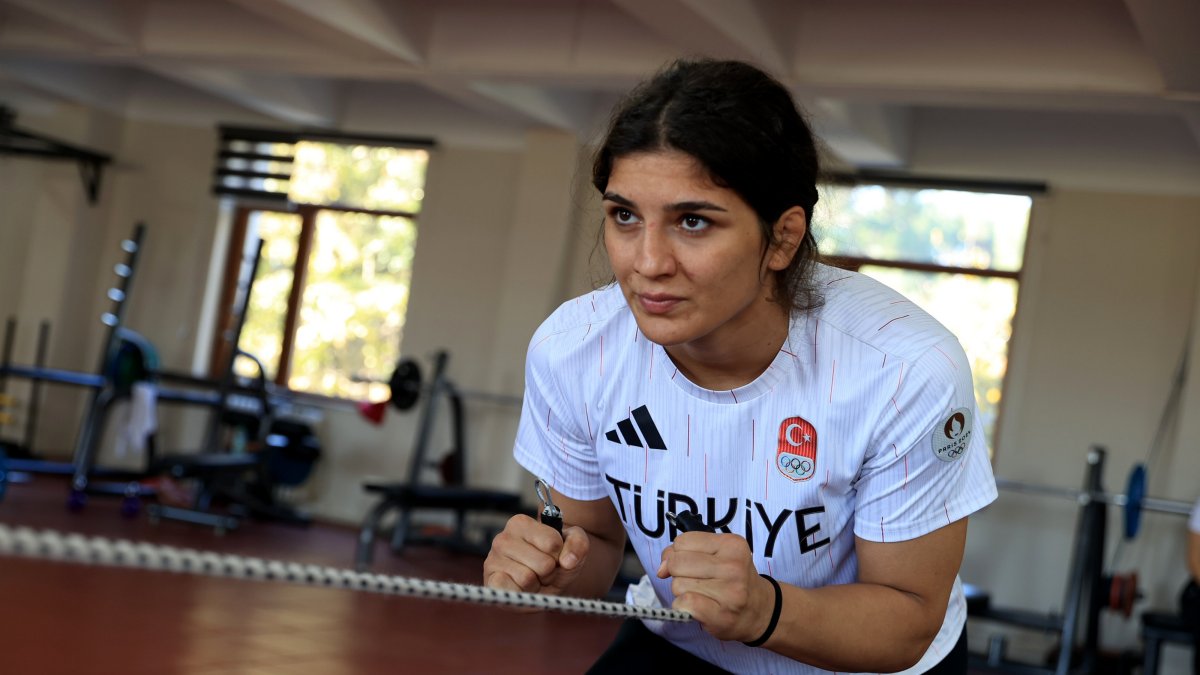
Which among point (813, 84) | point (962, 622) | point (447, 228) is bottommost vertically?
point (962, 622)

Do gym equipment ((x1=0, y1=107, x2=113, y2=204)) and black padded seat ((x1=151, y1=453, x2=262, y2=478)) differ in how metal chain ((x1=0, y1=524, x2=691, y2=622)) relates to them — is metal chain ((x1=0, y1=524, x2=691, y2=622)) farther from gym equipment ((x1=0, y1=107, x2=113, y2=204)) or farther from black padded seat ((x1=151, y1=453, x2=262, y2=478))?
gym equipment ((x1=0, y1=107, x2=113, y2=204))

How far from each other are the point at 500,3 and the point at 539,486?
4.68 metres

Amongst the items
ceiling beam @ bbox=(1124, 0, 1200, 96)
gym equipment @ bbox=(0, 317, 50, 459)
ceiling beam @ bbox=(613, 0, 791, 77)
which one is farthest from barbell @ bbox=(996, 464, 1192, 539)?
gym equipment @ bbox=(0, 317, 50, 459)

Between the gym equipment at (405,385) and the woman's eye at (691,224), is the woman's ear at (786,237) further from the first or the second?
the gym equipment at (405,385)

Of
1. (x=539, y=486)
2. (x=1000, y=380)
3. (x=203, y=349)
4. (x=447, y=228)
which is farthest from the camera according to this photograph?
(x=203, y=349)

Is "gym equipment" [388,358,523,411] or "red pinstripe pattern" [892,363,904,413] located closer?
"red pinstripe pattern" [892,363,904,413]

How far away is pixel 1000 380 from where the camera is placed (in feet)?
21.5

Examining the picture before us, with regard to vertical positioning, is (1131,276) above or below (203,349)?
above

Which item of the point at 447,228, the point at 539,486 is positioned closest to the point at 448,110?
the point at 447,228

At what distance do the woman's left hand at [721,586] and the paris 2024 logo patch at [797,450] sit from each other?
0.16 m

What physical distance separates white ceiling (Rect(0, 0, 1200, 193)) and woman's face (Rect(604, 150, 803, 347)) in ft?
10.2

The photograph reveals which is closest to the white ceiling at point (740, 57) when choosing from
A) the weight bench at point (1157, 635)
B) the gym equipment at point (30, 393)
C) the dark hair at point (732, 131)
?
the gym equipment at point (30, 393)

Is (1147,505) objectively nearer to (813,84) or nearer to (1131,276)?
(1131,276)

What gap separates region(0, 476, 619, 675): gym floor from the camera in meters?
3.70
